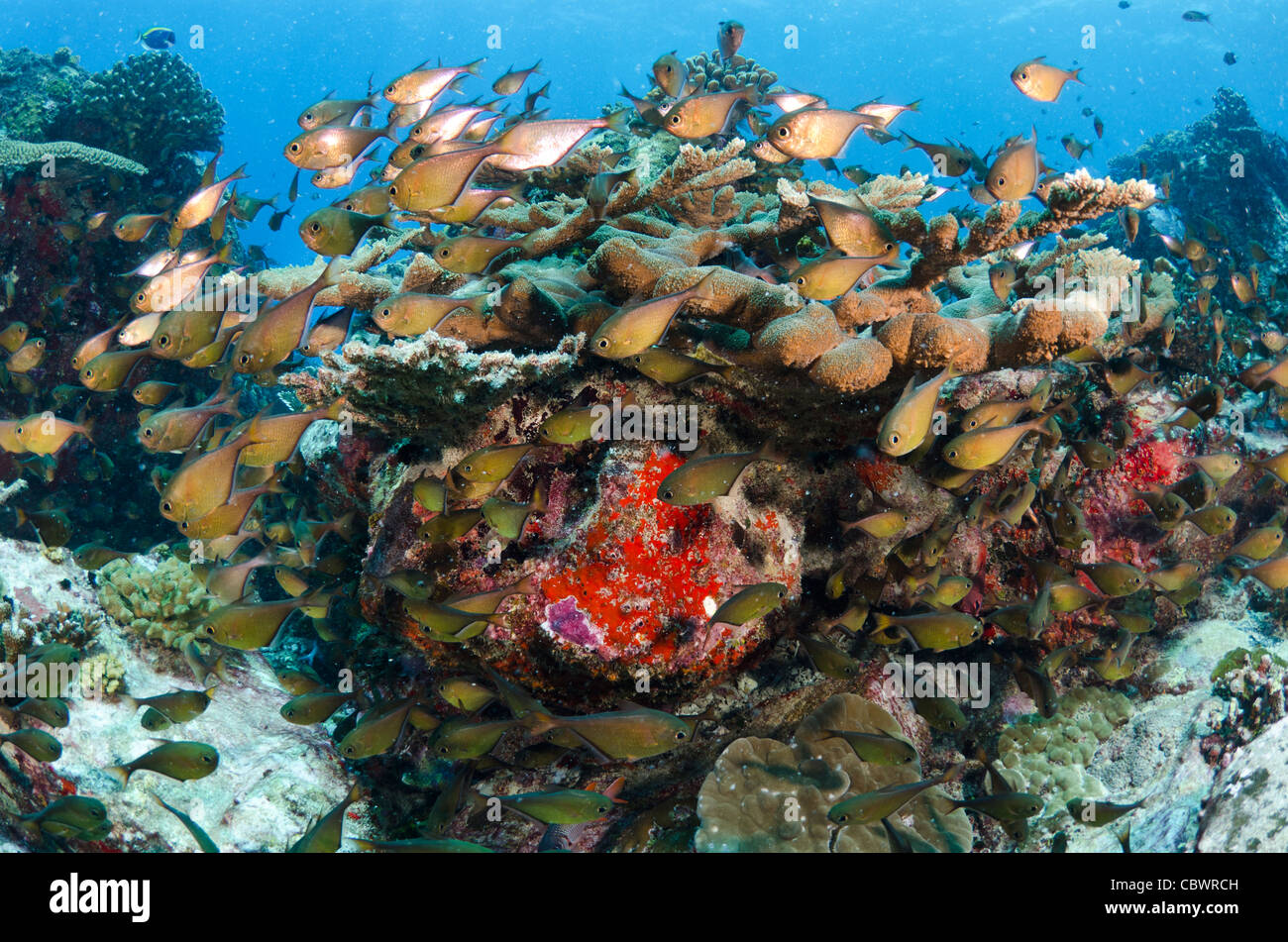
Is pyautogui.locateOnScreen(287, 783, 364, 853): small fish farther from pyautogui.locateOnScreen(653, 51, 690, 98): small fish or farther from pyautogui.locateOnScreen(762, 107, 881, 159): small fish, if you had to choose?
pyautogui.locateOnScreen(653, 51, 690, 98): small fish

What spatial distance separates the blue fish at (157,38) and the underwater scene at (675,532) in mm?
10526

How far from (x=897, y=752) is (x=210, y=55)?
5469 inches

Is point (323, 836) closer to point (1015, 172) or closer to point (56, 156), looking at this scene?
point (1015, 172)

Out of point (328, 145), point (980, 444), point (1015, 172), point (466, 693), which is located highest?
point (328, 145)

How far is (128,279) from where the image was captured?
277 inches

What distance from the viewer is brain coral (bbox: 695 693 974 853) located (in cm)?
341

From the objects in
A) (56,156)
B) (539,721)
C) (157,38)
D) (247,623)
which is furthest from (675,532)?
(157,38)

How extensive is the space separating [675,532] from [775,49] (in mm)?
112016

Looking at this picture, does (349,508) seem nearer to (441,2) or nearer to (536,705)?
(536,705)

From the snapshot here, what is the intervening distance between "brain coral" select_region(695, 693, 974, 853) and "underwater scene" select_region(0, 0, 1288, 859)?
0.02 m

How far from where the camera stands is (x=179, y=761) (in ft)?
10.2

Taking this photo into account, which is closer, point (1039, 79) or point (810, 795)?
point (810, 795)

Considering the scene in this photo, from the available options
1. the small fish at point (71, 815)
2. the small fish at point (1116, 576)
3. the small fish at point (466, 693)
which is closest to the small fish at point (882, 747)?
the small fish at point (466, 693)
